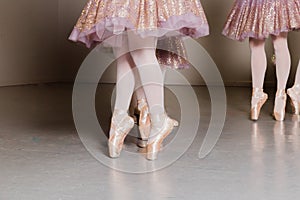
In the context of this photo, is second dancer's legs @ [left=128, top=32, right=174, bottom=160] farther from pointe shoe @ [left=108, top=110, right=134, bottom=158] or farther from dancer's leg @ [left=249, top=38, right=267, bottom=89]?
dancer's leg @ [left=249, top=38, right=267, bottom=89]

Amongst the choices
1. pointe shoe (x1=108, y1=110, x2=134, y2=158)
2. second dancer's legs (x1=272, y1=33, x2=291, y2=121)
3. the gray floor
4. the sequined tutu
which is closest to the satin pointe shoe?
the gray floor

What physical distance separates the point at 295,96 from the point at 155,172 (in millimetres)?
1386

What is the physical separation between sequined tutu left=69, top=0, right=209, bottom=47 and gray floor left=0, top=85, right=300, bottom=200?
414mm

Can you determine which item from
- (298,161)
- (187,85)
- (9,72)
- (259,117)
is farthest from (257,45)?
(9,72)

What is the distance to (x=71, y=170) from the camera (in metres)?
1.46

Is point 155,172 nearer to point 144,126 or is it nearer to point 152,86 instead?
point 152,86

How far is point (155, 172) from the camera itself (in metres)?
1.45

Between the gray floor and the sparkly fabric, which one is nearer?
the gray floor

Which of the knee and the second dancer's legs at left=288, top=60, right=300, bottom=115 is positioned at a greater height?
the knee

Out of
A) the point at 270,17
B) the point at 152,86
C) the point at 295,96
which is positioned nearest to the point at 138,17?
the point at 152,86

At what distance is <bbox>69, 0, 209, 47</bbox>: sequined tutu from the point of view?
149cm

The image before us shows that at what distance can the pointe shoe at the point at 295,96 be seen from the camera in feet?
8.47

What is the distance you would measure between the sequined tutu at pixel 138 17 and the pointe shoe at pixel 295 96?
116 centimetres

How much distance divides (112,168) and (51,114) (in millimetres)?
1224
